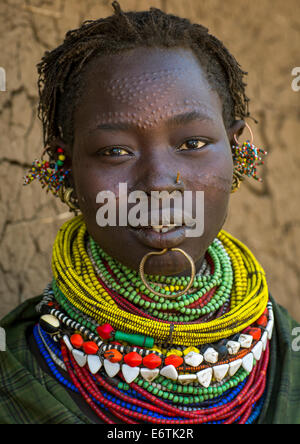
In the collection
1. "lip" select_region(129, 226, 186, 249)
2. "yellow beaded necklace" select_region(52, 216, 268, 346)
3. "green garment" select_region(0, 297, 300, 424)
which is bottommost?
"green garment" select_region(0, 297, 300, 424)

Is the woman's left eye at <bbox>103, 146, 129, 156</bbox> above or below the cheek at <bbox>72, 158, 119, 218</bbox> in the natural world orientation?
above

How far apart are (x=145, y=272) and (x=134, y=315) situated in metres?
0.15

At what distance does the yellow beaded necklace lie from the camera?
1.49 meters

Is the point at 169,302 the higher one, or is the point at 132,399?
the point at 169,302

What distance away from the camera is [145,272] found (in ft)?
4.71

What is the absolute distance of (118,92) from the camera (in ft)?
4.71

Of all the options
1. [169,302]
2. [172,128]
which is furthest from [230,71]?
[169,302]

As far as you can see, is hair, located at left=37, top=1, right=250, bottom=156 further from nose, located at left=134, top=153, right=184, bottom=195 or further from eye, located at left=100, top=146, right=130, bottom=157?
nose, located at left=134, top=153, right=184, bottom=195

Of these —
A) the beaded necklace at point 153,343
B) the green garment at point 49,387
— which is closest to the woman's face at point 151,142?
the beaded necklace at point 153,343

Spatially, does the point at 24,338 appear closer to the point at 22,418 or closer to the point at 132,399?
the point at 22,418

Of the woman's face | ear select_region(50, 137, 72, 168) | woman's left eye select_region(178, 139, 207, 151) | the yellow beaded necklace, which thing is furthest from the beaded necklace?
woman's left eye select_region(178, 139, 207, 151)

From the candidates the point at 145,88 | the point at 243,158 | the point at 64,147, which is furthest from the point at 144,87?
the point at 243,158

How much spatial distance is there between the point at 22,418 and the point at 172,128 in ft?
3.11

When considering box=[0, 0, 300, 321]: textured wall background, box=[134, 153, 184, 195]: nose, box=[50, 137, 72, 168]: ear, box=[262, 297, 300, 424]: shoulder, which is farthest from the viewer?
box=[0, 0, 300, 321]: textured wall background
